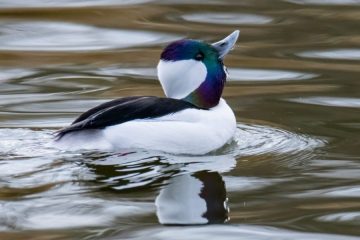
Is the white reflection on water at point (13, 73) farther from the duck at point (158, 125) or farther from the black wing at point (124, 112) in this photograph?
the black wing at point (124, 112)

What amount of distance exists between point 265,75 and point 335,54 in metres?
0.83

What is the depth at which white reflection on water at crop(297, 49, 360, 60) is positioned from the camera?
10.6 m

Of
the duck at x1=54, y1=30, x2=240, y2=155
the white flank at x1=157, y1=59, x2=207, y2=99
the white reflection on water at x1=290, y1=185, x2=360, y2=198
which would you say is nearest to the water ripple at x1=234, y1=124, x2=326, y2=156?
the duck at x1=54, y1=30, x2=240, y2=155

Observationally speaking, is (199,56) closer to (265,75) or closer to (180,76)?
(180,76)

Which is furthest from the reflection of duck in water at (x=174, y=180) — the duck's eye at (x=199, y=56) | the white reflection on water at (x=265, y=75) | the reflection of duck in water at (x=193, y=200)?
the white reflection on water at (x=265, y=75)

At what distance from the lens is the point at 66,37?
1146cm

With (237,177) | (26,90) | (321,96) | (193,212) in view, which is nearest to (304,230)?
(193,212)

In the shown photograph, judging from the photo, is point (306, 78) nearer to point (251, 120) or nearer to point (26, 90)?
point (251, 120)

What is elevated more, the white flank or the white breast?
the white flank

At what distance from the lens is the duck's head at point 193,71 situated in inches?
316

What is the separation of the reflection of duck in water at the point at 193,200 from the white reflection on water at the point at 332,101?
1.94 m

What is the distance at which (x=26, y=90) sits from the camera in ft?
31.4

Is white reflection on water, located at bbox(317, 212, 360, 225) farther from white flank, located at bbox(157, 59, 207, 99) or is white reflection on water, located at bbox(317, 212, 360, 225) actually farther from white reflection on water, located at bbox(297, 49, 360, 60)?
white reflection on water, located at bbox(297, 49, 360, 60)

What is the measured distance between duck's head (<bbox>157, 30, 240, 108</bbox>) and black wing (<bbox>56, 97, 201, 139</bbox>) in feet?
0.98
